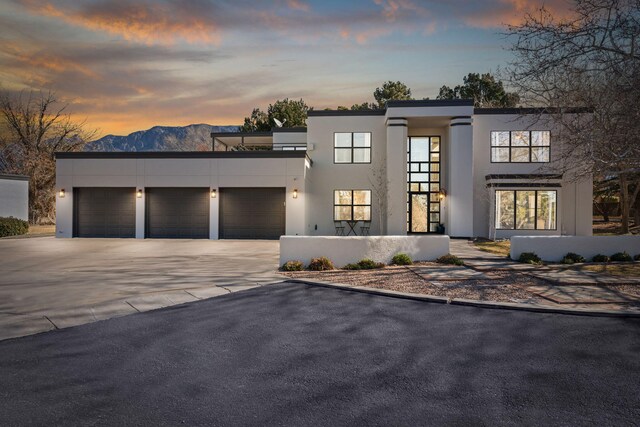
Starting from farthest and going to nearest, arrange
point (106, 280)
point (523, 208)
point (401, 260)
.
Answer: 1. point (523, 208)
2. point (401, 260)
3. point (106, 280)

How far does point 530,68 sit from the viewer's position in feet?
39.9

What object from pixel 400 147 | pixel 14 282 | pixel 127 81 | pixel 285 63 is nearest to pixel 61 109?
pixel 127 81

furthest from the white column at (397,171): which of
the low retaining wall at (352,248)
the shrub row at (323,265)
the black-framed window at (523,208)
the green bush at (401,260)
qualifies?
the shrub row at (323,265)

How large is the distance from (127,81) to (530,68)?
29.5 meters

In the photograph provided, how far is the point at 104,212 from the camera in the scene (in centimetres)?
2267

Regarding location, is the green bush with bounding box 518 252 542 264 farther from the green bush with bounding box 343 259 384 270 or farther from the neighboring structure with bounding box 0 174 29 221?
the neighboring structure with bounding box 0 174 29 221

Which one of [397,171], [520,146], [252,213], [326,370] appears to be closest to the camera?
[326,370]

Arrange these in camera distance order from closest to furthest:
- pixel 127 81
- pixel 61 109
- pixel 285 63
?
pixel 285 63
pixel 127 81
pixel 61 109

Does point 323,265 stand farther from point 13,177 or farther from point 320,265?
point 13,177

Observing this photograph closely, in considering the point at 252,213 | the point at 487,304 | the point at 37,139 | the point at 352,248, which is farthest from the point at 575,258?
the point at 37,139

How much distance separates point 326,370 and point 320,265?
6942 millimetres

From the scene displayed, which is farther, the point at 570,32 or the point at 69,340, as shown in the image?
the point at 570,32

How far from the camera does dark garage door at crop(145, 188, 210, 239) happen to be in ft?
73.6

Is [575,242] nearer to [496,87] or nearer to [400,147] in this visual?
[400,147]
